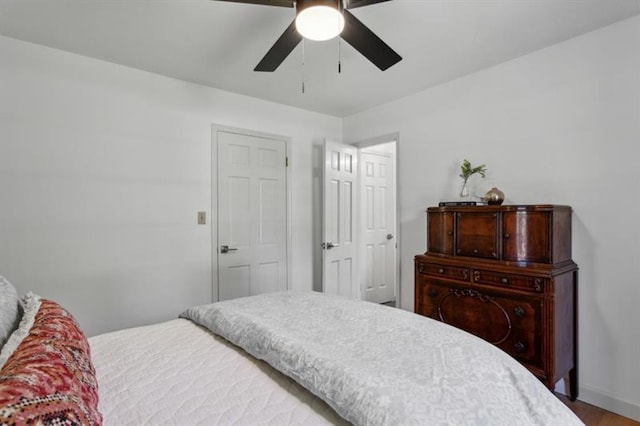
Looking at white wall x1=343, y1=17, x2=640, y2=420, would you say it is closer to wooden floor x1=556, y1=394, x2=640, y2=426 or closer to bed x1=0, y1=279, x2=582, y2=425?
wooden floor x1=556, y1=394, x2=640, y2=426

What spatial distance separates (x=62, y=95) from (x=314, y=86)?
2.00 metres

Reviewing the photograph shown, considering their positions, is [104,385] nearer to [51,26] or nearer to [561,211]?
[51,26]

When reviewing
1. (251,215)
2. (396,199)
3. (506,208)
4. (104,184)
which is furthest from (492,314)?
(104,184)

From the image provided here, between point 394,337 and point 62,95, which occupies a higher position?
point 62,95

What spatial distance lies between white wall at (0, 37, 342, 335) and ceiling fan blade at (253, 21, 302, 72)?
4.40 feet

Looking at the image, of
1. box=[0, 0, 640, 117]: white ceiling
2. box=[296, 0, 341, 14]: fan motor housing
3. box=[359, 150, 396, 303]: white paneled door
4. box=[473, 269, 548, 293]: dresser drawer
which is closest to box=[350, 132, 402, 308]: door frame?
box=[359, 150, 396, 303]: white paneled door

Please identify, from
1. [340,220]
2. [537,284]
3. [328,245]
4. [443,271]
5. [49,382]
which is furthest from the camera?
[340,220]

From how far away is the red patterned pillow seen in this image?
61 cm

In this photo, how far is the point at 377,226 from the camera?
174 inches

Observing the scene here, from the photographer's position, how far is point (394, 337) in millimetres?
1273

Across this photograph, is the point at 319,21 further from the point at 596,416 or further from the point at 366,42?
the point at 596,416

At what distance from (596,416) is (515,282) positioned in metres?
0.97

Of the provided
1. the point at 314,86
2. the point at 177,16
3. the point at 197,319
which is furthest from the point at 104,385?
the point at 314,86

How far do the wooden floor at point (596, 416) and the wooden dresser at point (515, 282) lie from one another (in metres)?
0.08
